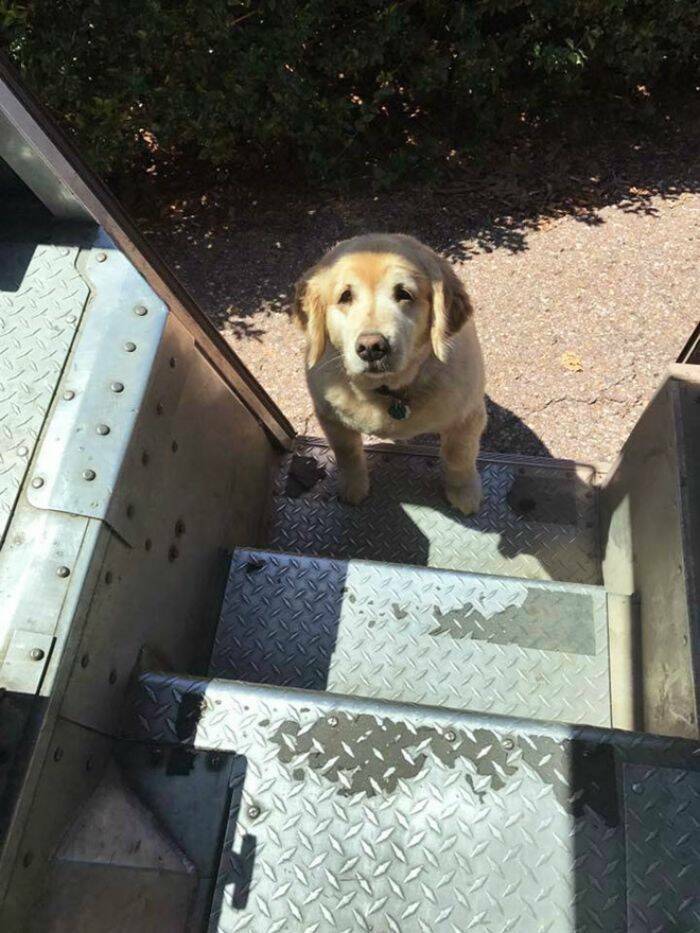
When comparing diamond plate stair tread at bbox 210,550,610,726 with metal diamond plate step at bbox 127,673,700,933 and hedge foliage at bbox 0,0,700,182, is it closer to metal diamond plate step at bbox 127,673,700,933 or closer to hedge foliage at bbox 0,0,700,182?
metal diamond plate step at bbox 127,673,700,933

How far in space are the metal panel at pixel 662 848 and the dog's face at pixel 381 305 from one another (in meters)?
1.67

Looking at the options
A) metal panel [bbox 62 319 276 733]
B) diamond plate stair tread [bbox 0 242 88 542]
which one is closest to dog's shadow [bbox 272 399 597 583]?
metal panel [bbox 62 319 276 733]

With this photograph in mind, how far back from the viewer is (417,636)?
8.43 ft


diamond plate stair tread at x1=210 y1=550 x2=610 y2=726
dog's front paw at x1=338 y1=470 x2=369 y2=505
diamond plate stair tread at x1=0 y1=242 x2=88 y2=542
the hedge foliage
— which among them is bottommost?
diamond plate stair tread at x1=210 y1=550 x2=610 y2=726

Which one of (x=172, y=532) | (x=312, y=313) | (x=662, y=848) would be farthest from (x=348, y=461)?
(x=662, y=848)

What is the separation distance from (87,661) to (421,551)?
1836 millimetres

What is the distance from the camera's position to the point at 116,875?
175cm

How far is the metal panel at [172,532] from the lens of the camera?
1.94 metres

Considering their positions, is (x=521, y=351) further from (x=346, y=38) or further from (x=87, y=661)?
(x=87, y=661)

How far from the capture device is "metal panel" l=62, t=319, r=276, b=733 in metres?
1.94

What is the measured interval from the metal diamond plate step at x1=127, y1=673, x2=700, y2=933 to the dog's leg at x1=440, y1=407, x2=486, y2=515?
144cm

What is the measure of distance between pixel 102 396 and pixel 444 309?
4.66ft

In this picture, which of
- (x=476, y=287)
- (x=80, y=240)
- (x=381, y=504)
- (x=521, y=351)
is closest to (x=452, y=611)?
(x=381, y=504)

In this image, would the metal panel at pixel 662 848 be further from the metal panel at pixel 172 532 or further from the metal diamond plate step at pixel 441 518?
the metal panel at pixel 172 532
